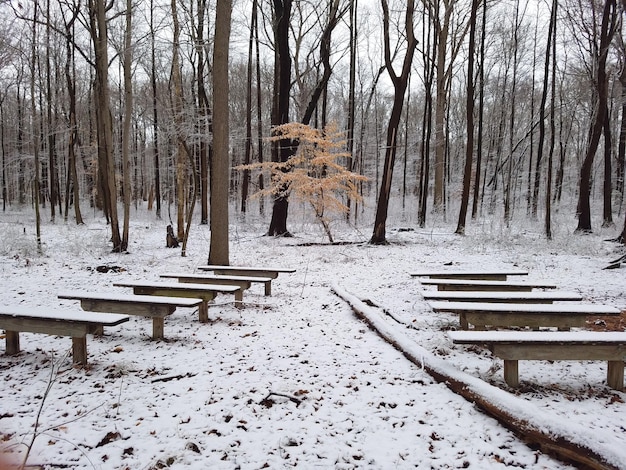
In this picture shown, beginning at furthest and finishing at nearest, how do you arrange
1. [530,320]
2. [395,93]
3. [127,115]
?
[395,93] < [127,115] < [530,320]

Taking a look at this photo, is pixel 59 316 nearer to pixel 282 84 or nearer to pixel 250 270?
pixel 250 270

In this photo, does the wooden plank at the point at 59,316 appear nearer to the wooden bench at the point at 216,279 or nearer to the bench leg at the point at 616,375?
the wooden bench at the point at 216,279

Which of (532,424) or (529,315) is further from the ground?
(529,315)

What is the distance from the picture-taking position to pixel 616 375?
3098mm

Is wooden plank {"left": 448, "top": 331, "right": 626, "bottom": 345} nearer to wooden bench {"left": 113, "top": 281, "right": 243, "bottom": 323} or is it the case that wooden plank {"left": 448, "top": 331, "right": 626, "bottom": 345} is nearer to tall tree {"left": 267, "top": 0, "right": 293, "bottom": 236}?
wooden bench {"left": 113, "top": 281, "right": 243, "bottom": 323}

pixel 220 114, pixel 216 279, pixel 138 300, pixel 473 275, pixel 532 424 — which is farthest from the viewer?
pixel 220 114

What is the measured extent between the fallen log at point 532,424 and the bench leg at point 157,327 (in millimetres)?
3029

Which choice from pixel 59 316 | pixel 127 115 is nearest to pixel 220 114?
pixel 59 316

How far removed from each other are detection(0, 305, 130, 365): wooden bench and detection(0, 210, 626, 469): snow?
23 cm

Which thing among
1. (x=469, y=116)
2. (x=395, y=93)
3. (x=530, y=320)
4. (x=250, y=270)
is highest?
(x=395, y=93)

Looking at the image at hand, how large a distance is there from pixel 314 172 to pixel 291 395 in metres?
9.96

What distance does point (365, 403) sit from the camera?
117 inches

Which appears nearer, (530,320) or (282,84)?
(530,320)

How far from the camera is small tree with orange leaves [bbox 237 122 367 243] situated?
11.3m
